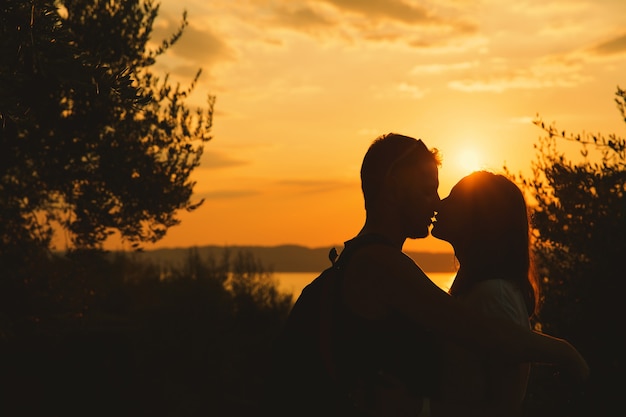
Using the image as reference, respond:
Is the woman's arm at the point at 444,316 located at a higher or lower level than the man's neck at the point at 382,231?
lower

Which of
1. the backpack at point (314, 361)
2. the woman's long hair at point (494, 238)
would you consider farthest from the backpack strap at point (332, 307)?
the woman's long hair at point (494, 238)

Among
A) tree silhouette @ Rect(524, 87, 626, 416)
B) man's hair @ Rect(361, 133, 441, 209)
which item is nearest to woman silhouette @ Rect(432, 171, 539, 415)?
man's hair @ Rect(361, 133, 441, 209)

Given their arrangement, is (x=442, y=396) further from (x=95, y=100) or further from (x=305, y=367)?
(x=95, y=100)

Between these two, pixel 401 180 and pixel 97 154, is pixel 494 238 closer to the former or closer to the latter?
pixel 401 180

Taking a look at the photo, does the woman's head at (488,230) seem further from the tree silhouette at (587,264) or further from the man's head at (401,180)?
the tree silhouette at (587,264)

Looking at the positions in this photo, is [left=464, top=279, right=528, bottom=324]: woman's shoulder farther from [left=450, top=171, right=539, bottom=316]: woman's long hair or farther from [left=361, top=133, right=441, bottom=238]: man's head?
[left=361, top=133, right=441, bottom=238]: man's head

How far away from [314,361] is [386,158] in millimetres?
881

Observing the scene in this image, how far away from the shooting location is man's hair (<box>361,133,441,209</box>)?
3.11 metres

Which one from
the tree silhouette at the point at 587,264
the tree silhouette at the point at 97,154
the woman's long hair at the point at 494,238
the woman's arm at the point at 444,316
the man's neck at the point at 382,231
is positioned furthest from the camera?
the tree silhouette at the point at 97,154

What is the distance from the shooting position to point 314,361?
9.60ft

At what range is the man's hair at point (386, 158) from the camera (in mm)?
3109

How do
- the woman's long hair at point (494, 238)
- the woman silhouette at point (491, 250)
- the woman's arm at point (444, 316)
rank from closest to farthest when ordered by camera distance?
the woman's arm at point (444, 316), the woman silhouette at point (491, 250), the woman's long hair at point (494, 238)

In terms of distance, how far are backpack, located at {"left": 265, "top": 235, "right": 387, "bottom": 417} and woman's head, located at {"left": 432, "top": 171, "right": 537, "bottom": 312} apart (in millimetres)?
1235

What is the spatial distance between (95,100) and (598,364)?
373 inches
